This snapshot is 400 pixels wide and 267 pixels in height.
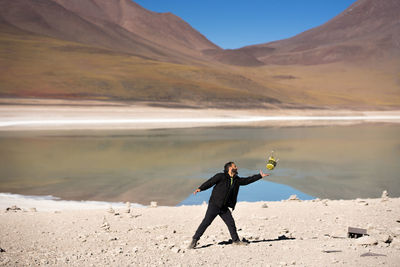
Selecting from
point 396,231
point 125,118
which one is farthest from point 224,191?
point 125,118

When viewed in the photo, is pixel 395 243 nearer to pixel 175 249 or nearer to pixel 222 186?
pixel 222 186

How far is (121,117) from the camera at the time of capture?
40719mm

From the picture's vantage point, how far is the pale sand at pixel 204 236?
5.18 meters

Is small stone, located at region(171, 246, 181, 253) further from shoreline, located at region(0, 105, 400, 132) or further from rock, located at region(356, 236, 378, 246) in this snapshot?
shoreline, located at region(0, 105, 400, 132)

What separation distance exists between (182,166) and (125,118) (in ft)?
85.4

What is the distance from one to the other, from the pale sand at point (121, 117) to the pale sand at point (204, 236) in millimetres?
24162

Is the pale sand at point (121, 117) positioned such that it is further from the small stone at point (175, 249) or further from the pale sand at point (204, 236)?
the small stone at point (175, 249)

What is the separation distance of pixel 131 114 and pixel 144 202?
32.9 meters

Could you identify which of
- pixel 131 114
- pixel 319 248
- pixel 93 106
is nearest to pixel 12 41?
pixel 93 106

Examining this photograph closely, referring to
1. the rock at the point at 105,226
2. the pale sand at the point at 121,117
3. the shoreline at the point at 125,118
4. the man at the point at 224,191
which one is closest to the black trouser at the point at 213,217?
the man at the point at 224,191

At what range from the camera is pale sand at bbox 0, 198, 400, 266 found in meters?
5.18

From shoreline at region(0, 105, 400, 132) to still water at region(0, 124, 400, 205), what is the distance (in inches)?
343

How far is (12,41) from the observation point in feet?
274

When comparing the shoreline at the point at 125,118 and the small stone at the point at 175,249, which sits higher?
the shoreline at the point at 125,118
